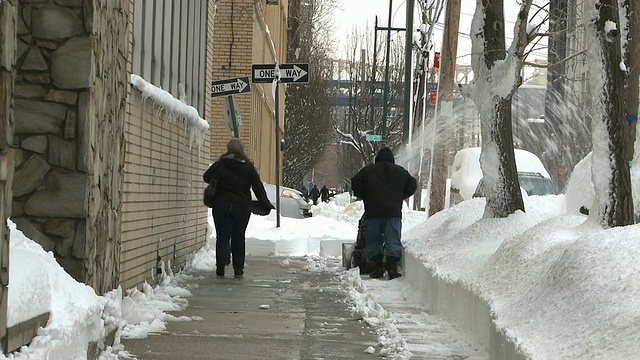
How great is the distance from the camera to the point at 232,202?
1215 cm

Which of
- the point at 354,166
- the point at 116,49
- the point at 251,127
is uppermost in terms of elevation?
the point at 116,49

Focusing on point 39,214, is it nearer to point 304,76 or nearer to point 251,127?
point 304,76

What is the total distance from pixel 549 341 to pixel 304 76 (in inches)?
453

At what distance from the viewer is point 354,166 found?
74.9 metres

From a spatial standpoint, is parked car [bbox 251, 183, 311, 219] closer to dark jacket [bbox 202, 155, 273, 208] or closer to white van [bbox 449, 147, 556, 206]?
white van [bbox 449, 147, 556, 206]

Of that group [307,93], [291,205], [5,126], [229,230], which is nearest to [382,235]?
[229,230]

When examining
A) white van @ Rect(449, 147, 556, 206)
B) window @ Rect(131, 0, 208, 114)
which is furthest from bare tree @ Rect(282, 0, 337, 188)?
window @ Rect(131, 0, 208, 114)

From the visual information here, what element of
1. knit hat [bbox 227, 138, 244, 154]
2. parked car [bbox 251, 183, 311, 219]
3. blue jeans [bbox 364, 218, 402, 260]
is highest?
knit hat [bbox 227, 138, 244, 154]

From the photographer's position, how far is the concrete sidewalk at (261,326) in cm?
718

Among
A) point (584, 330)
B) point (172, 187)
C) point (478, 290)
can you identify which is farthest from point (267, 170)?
point (584, 330)

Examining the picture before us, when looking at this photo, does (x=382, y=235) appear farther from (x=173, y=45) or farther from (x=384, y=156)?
(x=173, y=45)

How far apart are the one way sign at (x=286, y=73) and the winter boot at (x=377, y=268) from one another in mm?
4183

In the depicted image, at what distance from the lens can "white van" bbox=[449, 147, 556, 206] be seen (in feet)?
85.8

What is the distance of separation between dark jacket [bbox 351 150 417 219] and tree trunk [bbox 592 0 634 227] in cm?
465
